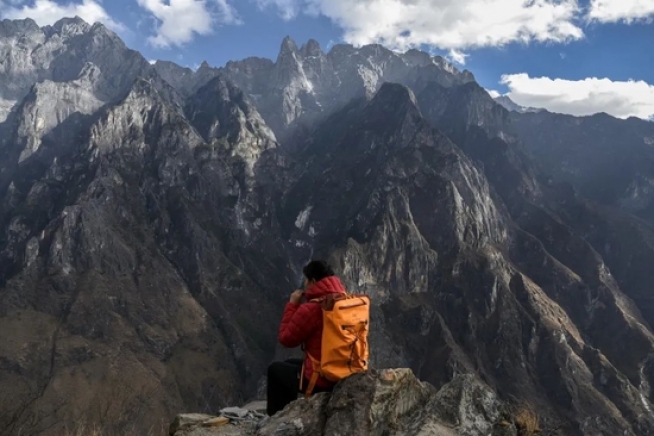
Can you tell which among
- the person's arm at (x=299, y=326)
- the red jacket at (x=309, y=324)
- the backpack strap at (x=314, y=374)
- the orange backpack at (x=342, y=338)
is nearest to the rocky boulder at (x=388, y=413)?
Answer: the orange backpack at (x=342, y=338)

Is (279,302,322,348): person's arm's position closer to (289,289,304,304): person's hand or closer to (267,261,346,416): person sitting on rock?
(267,261,346,416): person sitting on rock

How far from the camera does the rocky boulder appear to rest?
9.75 metres

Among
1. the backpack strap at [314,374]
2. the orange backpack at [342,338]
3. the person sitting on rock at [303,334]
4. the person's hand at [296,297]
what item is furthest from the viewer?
the person's hand at [296,297]

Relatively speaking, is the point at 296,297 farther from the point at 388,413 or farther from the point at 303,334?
the point at 388,413

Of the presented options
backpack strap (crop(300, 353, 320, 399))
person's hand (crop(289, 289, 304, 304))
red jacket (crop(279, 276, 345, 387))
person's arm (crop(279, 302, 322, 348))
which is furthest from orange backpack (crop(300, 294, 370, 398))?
person's hand (crop(289, 289, 304, 304))

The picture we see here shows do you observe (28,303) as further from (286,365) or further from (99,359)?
(286,365)

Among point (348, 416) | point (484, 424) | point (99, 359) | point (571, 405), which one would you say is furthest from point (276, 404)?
point (571, 405)

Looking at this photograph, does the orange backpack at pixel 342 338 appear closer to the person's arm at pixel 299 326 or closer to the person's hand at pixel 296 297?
the person's arm at pixel 299 326

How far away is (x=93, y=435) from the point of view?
12.1m

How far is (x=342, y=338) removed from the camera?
9.68 meters

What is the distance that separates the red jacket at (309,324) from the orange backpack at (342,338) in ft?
0.52

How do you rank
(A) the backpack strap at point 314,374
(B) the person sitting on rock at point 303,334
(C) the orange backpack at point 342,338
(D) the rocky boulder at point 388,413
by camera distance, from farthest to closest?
1. (A) the backpack strap at point 314,374
2. (B) the person sitting on rock at point 303,334
3. (D) the rocky boulder at point 388,413
4. (C) the orange backpack at point 342,338

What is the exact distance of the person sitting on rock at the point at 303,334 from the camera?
9.85 m

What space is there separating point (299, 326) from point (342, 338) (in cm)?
94
